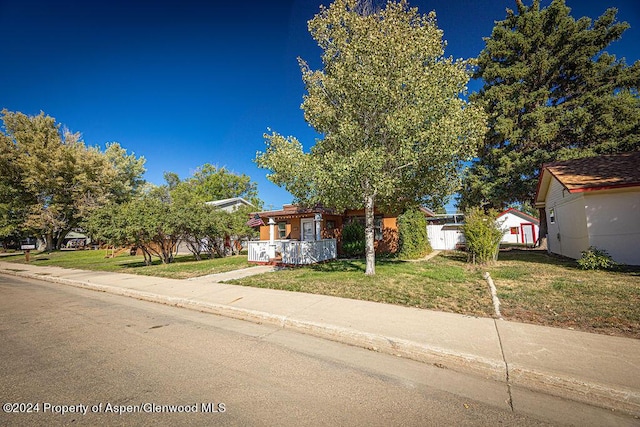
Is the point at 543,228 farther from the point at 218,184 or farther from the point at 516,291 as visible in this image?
the point at 218,184

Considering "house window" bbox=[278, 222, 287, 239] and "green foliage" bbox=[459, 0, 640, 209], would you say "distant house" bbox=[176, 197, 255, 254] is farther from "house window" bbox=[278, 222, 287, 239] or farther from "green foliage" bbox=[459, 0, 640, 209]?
"green foliage" bbox=[459, 0, 640, 209]

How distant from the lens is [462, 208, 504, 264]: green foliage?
474 inches

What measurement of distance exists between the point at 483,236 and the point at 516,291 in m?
5.64

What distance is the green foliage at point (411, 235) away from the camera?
15.8m

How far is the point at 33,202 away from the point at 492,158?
4848 centimetres

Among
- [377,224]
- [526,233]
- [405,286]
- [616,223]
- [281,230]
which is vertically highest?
[377,224]

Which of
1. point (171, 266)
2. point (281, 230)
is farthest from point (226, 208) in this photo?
point (171, 266)

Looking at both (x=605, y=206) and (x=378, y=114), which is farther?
(x=605, y=206)

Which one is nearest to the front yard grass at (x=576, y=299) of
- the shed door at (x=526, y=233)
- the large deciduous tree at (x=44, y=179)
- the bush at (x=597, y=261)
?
the bush at (x=597, y=261)

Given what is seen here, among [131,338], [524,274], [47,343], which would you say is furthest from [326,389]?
[524,274]

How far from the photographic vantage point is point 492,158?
73.9 feet

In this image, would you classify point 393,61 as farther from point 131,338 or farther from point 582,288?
point 131,338

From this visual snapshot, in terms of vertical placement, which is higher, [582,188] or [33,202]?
[33,202]

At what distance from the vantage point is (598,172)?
1197 cm
